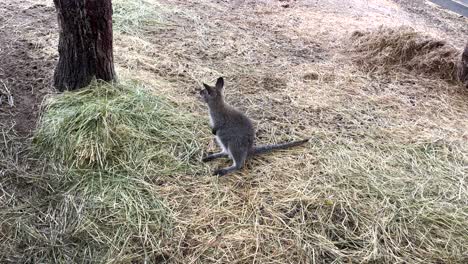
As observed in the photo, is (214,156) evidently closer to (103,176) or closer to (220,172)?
(220,172)

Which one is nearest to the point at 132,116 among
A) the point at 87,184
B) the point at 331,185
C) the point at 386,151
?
the point at 87,184

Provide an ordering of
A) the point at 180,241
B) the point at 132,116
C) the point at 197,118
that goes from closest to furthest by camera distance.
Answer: the point at 180,241
the point at 132,116
the point at 197,118

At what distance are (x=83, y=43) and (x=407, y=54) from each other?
383cm

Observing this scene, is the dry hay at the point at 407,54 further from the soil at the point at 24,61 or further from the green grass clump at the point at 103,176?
the soil at the point at 24,61

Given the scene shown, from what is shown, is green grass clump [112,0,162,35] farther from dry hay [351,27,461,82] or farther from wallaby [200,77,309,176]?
dry hay [351,27,461,82]

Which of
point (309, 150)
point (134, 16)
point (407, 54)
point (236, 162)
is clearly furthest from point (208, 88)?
point (407, 54)

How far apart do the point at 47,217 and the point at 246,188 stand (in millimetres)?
1341

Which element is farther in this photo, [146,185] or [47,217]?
[146,185]

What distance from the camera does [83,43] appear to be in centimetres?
335

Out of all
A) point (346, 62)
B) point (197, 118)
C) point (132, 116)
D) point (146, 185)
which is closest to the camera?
point (146, 185)

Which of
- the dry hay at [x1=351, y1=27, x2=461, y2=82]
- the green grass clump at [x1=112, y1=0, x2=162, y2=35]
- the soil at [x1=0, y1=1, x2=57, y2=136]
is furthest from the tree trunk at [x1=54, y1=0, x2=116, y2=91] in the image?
the dry hay at [x1=351, y1=27, x2=461, y2=82]

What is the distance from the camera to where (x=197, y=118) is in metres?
3.59

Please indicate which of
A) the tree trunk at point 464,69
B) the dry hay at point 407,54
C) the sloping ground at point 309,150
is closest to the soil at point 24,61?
the sloping ground at point 309,150

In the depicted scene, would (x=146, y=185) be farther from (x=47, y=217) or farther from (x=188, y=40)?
(x=188, y=40)
